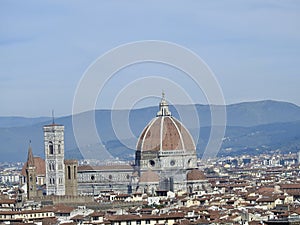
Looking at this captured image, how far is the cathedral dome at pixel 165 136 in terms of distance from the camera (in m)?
110

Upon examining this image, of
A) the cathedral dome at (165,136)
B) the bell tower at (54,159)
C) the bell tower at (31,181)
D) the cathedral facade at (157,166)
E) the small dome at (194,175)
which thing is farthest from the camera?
the cathedral dome at (165,136)

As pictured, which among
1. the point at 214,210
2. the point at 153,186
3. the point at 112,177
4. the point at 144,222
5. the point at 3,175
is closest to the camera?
the point at 144,222

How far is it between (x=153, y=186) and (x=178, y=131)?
10.8 m

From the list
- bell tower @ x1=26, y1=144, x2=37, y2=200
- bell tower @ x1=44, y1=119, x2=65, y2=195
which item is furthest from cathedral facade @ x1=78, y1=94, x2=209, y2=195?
bell tower @ x1=26, y1=144, x2=37, y2=200

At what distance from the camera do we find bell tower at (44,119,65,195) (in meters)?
100

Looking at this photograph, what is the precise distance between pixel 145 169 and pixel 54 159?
392 inches

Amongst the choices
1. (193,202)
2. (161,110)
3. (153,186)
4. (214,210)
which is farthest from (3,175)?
(214,210)

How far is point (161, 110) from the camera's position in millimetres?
113625

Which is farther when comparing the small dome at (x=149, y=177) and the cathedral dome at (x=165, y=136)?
the cathedral dome at (x=165, y=136)

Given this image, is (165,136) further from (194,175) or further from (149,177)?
(149,177)

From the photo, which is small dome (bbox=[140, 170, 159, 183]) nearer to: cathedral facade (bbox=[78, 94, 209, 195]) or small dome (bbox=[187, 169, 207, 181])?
cathedral facade (bbox=[78, 94, 209, 195])

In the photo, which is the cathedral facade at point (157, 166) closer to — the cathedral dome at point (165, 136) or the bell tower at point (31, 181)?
the cathedral dome at point (165, 136)

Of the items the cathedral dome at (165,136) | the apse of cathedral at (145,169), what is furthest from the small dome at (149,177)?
the cathedral dome at (165,136)

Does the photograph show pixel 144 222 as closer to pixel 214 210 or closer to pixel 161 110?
pixel 214 210
